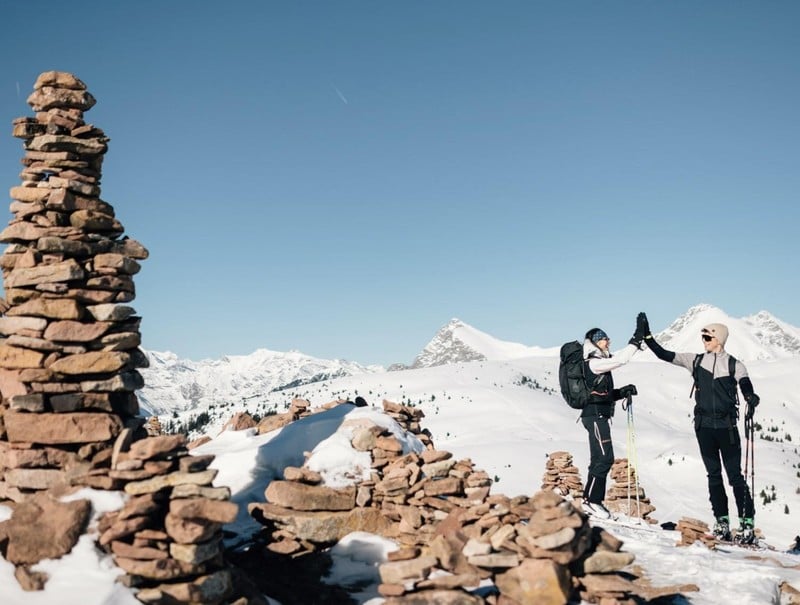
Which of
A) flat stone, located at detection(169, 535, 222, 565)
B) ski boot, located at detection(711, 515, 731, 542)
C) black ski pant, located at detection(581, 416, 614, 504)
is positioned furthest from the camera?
black ski pant, located at detection(581, 416, 614, 504)

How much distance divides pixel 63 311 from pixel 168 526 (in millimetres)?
3919

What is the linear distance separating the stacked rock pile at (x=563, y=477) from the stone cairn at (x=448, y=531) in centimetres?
1327

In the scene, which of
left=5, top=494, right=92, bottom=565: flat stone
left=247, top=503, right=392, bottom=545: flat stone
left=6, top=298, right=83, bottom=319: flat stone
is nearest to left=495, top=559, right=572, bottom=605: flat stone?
left=247, top=503, right=392, bottom=545: flat stone

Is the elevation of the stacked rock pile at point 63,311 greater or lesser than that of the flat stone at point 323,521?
greater

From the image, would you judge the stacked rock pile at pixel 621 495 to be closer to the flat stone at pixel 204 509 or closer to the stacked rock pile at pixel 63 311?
the flat stone at pixel 204 509

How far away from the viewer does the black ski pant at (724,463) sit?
11.4 metres

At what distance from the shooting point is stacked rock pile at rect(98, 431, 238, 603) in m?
6.97

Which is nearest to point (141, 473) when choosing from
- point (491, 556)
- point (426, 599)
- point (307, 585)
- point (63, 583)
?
point (63, 583)

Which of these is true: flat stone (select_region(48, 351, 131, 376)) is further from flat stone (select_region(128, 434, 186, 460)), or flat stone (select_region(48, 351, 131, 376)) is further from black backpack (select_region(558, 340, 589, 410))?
black backpack (select_region(558, 340, 589, 410))

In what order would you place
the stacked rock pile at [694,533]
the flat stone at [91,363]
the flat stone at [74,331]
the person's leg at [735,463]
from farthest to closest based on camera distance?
the person's leg at [735,463]
the stacked rock pile at [694,533]
the flat stone at [74,331]
the flat stone at [91,363]

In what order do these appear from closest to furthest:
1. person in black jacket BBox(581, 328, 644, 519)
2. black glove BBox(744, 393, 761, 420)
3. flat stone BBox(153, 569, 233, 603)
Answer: flat stone BBox(153, 569, 233, 603), black glove BBox(744, 393, 761, 420), person in black jacket BBox(581, 328, 644, 519)

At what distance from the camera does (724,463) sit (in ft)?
37.2

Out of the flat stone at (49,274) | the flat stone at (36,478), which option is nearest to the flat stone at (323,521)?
the flat stone at (36,478)

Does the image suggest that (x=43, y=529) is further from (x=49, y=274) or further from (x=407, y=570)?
(x=407, y=570)
